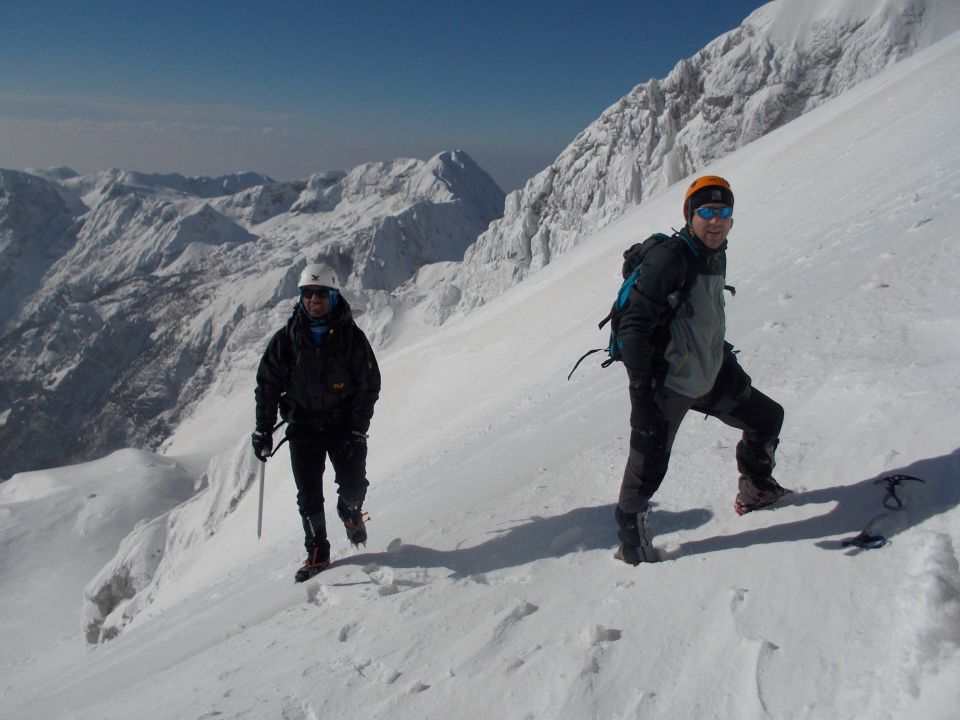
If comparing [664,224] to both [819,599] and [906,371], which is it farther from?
[819,599]

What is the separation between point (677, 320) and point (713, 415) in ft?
2.39

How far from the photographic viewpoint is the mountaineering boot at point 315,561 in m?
4.86

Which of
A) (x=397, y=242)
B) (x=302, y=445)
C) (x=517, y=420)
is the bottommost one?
(x=517, y=420)

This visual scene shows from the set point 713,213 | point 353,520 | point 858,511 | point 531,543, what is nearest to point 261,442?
point 353,520

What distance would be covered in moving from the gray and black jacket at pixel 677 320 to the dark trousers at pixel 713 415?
138 mm

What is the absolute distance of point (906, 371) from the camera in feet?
14.3

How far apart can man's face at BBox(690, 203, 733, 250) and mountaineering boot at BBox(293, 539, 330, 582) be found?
144 inches

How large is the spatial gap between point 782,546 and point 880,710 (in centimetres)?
116

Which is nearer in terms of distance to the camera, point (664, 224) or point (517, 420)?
point (517, 420)

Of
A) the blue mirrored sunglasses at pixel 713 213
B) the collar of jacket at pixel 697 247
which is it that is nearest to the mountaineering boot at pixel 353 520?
the collar of jacket at pixel 697 247

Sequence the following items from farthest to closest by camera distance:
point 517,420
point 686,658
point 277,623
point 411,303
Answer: point 411,303 → point 517,420 → point 277,623 → point 686,658

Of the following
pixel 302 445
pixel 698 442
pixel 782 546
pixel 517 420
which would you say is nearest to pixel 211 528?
pixel 517 420

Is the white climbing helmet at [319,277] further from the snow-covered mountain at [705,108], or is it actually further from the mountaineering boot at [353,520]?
the snow-covered mountain at [705,108]

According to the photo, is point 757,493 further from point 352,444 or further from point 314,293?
point 314,293
